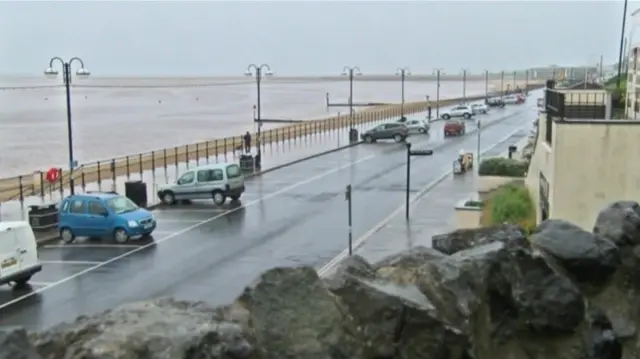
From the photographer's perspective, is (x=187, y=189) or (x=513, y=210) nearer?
(x=513, y=210)

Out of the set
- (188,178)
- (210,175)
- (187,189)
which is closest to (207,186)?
(210,175)

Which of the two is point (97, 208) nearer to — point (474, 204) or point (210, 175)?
point (210, 175)

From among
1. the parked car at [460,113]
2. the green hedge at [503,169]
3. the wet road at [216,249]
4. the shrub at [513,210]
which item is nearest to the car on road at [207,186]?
the wet road at [216,249]

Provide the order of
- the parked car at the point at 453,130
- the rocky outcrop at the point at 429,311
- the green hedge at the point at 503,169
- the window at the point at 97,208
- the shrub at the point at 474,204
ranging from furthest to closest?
the parked car at the point at 453,130
the green hedge at the point at 503,169
the window at the point at 97,208
the shrub at the point at 474,204
the rocky outcrop at the point at 429,311

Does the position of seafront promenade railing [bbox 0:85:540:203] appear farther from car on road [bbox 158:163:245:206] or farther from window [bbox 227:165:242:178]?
window [bbox 227:165:242:178]

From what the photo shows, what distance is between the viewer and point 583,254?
5848 mm

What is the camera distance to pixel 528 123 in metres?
72.4

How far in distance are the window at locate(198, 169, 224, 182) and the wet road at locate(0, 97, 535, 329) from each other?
1.06 metres

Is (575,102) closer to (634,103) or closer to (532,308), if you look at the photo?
(634,103)

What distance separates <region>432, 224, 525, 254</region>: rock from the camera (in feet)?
19.6

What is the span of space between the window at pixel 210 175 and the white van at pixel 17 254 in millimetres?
12719

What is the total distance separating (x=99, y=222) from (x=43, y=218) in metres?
2.60

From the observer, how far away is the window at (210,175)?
3225cm

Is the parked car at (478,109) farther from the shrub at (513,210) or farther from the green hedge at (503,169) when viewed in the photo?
the shrub at (513,210)
